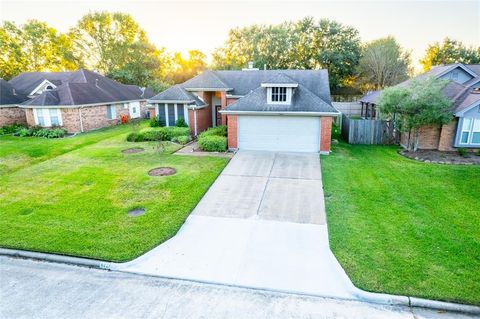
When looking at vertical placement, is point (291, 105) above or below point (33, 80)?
below

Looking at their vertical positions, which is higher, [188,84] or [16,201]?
[188,84]

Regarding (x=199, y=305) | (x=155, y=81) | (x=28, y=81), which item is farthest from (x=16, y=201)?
(x=155, y=81)

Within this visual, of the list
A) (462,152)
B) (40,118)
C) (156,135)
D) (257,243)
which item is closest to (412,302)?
(257,243)

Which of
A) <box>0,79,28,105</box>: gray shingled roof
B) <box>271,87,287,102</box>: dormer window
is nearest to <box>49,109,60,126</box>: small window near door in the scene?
<box>0,79,28,105</box>: gray shingled roof

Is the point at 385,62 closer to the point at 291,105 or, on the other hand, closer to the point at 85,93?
the point at 291,105

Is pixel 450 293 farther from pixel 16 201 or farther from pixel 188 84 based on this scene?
pixel 188 84

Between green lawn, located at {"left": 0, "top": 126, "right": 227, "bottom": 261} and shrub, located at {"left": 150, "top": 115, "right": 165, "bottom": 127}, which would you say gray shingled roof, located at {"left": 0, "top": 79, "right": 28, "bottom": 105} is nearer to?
green lawn, located at {"left": 0, "top": 126, "right": 227, "bottom": 261}
